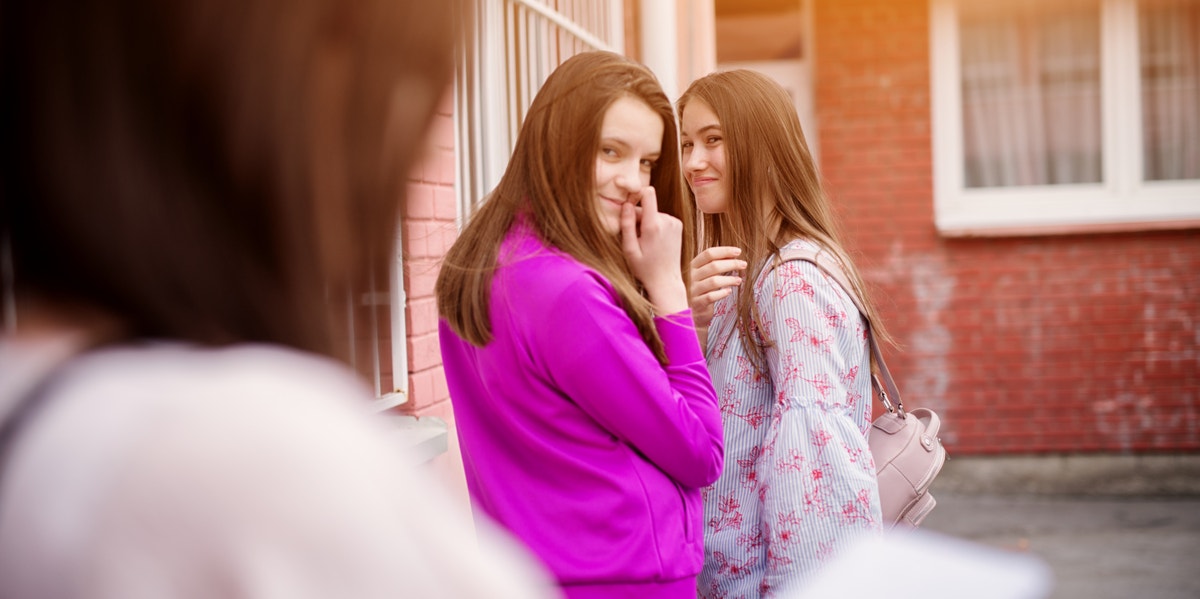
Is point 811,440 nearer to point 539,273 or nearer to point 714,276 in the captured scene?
point 714,276

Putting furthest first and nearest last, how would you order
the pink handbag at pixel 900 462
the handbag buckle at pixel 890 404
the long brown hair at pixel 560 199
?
the handbag buckle at pixel 890 404
the pink handbag at pixel 900 462
the long brown hair at pixel 560 199

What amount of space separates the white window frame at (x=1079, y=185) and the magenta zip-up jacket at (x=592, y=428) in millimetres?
6210

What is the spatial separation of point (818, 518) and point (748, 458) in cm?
22

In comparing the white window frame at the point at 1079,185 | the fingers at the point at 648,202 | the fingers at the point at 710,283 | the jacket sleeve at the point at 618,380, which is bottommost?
the jacket sleeve at the point at 618,380

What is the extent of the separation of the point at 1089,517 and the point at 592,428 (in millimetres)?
6166

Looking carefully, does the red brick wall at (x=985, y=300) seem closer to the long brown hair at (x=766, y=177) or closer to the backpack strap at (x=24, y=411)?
the long brown hair at (x=766, y=177)

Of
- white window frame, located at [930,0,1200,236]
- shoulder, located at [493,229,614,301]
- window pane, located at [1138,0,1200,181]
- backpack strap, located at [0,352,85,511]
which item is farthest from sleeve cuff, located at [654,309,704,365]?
window pane, located at [1138,0,1200,181]

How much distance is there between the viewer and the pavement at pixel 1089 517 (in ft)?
18.6

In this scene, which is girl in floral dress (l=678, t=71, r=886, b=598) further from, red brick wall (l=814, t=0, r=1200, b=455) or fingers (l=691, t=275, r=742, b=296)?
red brick wall (l=814, t=0, r=1200, b=455)

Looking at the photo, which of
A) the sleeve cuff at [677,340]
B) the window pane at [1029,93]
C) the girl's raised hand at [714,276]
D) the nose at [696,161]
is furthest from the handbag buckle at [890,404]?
the window pane at [1029,93]

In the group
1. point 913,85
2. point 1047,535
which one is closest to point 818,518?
point 1047,535

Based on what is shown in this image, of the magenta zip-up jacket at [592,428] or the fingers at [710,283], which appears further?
the fingers at [710,283]

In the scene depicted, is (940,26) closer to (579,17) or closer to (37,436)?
(579,17)

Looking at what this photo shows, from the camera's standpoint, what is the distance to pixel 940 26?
759 centimetres
